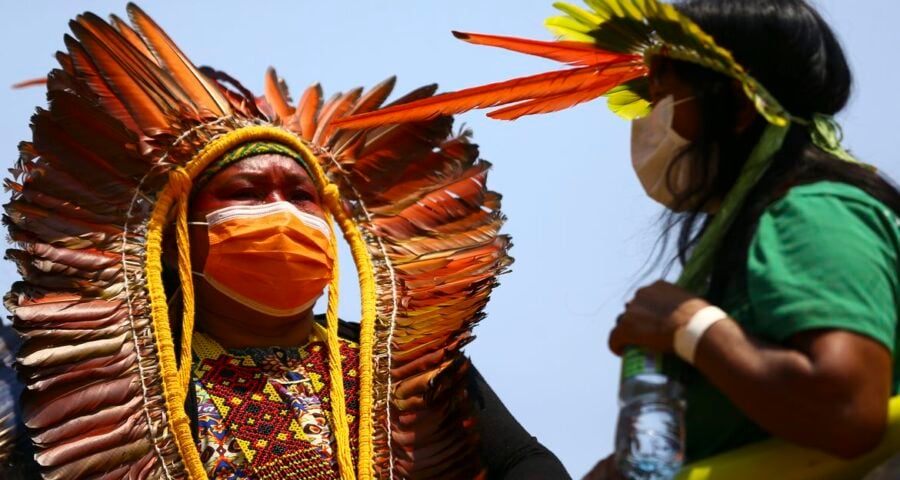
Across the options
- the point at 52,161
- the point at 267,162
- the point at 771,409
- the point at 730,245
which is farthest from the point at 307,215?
the point at 771,409

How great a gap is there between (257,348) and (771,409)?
9.03 ft

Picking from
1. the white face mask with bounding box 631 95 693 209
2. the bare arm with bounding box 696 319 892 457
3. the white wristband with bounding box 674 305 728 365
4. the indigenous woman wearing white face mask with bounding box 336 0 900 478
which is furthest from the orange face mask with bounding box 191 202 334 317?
the bare arm with bounding box 696 319 892 457

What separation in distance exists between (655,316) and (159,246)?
2591 millimetres

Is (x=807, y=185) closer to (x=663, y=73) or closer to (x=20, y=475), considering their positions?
(x=663, y=73)

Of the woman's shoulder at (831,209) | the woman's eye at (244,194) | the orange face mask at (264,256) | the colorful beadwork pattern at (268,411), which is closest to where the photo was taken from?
the woman's shoulder at (831,209)

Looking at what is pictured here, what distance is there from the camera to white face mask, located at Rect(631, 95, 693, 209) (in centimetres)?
306

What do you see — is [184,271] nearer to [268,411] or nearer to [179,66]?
[268,411]

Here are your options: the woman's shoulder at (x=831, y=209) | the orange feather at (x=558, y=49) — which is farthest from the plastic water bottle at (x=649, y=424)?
the orange feather at (x=558, y=49)

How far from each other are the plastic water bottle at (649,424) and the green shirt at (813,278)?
0.36 ft

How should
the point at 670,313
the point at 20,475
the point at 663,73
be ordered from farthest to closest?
the point at 20,475 → the point at 663,73 → the point at 670,313

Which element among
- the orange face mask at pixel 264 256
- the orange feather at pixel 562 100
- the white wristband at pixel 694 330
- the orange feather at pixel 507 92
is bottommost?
the white wristband at pixel 694 330

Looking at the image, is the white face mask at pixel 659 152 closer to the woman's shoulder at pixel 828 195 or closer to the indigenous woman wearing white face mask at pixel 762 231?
the indigenous woman wearing white face mask at pixel 762 231

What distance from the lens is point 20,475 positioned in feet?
15.0

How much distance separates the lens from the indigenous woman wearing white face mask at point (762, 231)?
2.46 meters
